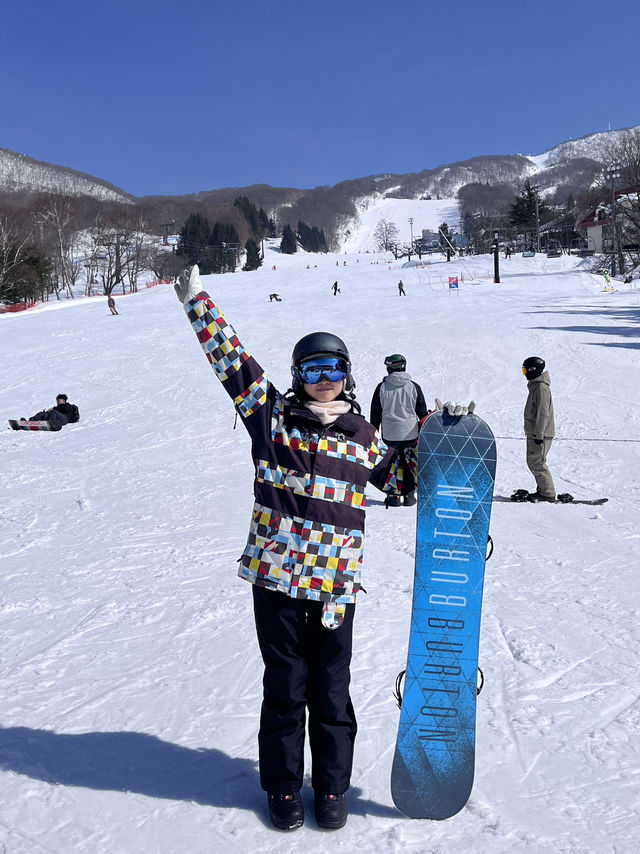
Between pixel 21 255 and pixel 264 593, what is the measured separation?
51.7m

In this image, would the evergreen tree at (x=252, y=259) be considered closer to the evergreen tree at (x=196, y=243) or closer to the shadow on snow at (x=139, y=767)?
the evergreen tree at (x=196, y=243)

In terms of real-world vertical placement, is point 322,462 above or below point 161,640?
above

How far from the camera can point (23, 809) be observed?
248 centimetres

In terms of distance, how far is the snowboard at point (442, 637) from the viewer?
7.93 ft

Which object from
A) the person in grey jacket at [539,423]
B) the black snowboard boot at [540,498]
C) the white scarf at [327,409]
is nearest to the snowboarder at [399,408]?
the person in grey jacket at [539,423]

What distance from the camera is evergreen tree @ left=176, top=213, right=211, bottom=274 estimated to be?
88.8 meters

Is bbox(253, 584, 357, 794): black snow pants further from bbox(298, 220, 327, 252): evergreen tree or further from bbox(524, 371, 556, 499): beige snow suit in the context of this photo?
bbox(298, 220, 327, 252): evergreen tree

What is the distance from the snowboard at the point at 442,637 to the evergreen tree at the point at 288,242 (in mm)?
134466

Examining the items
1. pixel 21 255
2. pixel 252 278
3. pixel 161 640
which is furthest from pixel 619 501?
pixel 21 255

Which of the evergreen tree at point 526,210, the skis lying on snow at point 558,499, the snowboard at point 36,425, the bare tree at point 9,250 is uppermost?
the evergreen tree at point 526,210

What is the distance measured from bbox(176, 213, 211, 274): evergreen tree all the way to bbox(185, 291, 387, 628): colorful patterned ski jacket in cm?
8757

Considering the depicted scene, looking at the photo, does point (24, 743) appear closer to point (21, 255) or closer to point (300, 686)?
point (300, 686)

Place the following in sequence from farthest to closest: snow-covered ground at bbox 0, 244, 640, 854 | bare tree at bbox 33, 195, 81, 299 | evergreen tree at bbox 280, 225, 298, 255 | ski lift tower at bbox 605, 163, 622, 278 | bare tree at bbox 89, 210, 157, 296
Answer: evergreen tree at bbox 280, 225, 298, 255, bare tree at bbox 89, 210, 157, 296, bare tree at bbox 33, 195, 81, 299, ski lift tower at bbox 605, 163, 622, 278, snow-covered ground at bbox 0, 244, 640, 854

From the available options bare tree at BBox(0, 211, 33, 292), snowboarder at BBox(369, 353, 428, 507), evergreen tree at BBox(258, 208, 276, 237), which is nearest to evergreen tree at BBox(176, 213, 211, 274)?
bare tree at BBox(0, 211, 33, 292)
